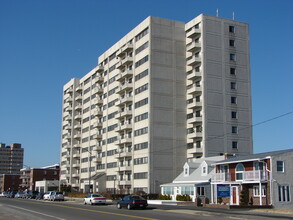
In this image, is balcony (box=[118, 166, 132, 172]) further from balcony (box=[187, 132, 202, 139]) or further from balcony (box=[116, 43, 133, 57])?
balcony (box=[116, 43, 133, 57])

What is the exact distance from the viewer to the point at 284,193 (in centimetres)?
4772

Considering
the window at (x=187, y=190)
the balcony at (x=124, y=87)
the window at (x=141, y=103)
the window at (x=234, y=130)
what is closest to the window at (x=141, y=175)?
the window at (x=141, y=103)

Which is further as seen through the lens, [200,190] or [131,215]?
[200,190]

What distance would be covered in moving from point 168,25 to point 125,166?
3248 cm

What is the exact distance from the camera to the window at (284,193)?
155 ft

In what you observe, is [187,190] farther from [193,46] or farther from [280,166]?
[193,46]

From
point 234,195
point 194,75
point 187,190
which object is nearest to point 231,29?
point 194,75

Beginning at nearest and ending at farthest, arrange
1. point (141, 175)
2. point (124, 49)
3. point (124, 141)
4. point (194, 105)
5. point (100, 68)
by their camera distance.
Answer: point (194, 105) → point (141, 175) → point (124, 141) → point (124, 49) → point (100, 68)

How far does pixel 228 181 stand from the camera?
54125mm

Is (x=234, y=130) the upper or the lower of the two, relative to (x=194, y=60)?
lower

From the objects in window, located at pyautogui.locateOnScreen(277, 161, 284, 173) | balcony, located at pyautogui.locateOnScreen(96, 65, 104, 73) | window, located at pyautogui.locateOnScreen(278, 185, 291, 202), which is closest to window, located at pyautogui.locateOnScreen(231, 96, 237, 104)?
window, located at pyautogui.locateOnScreen(277, 161, 284, 173)

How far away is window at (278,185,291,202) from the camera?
47312mm

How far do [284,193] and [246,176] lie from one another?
496 cm

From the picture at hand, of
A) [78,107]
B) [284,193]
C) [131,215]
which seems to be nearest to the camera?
[131,215]
